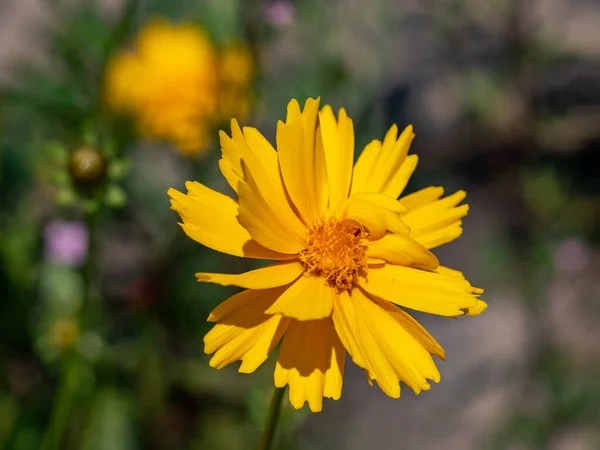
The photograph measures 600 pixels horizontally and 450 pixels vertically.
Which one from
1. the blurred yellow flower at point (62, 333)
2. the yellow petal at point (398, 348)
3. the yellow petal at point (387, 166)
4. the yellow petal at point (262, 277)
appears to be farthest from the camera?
the blurred yellow flower at point (62, 333)

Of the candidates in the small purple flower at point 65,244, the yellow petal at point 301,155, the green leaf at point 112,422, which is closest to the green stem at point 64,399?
the green leaf at point 112,422

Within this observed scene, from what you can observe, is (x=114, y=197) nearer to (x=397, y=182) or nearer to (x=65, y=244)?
(x=397, y=182)

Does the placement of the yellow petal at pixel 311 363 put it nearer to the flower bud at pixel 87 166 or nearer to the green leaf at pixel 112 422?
the flower bud at pixel 87 166

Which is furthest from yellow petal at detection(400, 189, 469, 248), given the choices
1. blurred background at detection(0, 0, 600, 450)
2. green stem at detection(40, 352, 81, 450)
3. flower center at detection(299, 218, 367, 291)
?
green stem at detection(40, 352, 81, 450)

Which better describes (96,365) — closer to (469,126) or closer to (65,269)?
(65,269)

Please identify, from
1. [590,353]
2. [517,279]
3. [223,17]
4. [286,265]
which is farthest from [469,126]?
[286,265]

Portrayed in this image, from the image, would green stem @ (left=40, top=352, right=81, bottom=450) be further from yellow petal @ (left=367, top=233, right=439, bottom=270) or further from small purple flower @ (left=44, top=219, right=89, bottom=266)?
yellow petal @ (left=367, top=233, right=439, bottom=270)

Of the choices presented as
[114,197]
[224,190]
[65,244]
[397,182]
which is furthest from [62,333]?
[397,182]

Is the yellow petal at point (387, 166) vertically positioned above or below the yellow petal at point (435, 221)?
above
